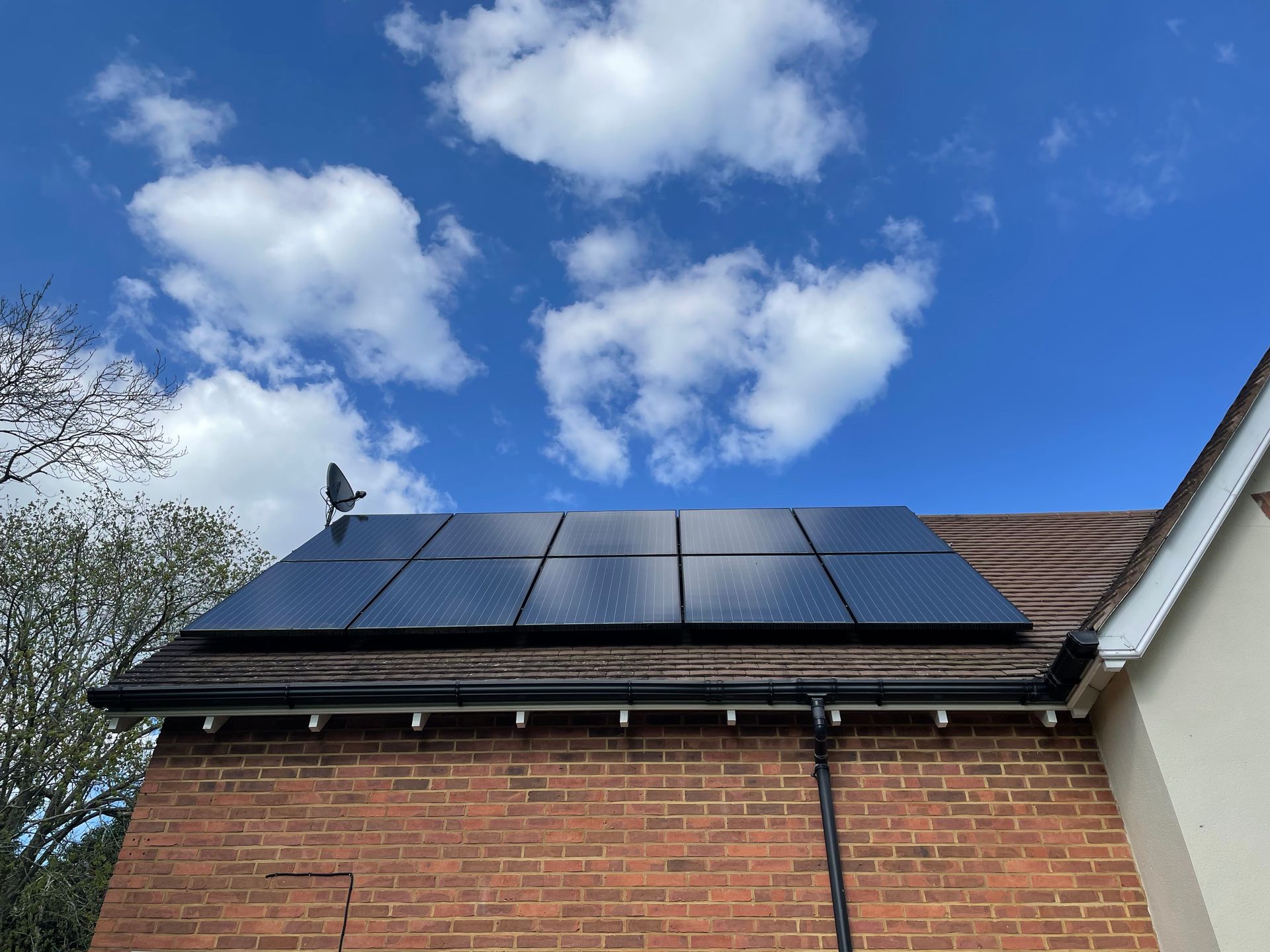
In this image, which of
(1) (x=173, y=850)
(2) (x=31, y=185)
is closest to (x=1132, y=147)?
(1) (x=173, y=850)

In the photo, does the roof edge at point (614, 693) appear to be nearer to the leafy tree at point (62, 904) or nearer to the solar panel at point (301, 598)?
the solar panel at point (301, 598)

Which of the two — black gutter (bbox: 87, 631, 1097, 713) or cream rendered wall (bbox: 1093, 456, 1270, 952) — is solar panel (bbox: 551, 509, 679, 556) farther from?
cream rendered wall (bbox: 1093, 456, 1270, 952)

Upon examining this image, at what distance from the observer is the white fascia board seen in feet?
13.3

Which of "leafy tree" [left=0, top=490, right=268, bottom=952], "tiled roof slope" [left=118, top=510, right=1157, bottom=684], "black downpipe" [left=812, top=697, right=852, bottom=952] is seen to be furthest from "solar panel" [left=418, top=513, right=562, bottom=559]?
"leafy tree" [left=0, top=490, right=268, bottom=952]

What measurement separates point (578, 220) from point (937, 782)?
11.5 metres

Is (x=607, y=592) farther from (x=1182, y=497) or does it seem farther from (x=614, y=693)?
(x=1182, y=497)

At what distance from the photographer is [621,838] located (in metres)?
4.24

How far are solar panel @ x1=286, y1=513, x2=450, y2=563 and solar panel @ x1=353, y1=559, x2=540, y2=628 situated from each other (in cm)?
69

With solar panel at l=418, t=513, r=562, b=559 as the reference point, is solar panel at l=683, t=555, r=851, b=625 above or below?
below

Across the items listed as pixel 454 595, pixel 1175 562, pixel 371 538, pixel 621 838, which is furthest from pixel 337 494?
pixel 1175 562

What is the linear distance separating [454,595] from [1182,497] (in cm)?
583

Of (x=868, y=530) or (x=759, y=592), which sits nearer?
(x=759, y=592)

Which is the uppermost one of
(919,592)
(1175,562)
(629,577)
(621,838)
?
(629,577)

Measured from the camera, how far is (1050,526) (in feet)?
29.0
